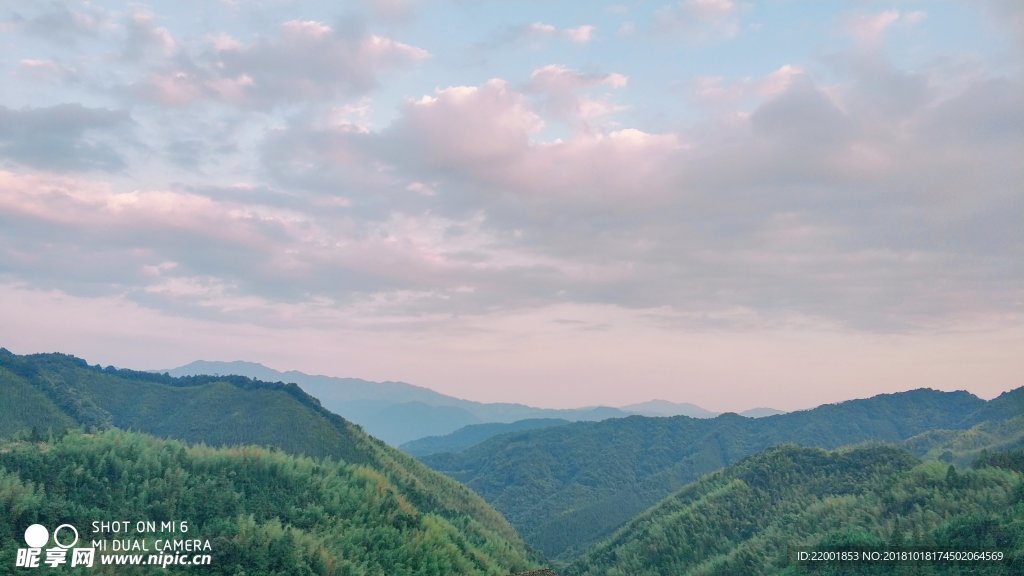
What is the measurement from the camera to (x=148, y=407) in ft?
430

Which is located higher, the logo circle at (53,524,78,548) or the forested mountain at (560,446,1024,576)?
the logo circle at (53,524,78,548)

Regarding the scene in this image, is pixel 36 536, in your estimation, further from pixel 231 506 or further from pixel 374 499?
pixel 374 499

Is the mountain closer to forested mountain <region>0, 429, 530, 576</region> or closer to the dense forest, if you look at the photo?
the dense forest

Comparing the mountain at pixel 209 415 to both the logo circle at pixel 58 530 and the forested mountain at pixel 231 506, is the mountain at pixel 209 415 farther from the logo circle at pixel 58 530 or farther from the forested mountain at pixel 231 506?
the logo circle at pixel 58 530

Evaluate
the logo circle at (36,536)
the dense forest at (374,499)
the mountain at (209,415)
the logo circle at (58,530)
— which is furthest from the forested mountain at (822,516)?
the logo circle at (36,536)

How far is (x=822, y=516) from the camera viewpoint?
2766 inches

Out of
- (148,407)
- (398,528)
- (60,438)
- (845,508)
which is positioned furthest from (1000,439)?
(148,407)

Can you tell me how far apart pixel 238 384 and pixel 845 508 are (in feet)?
415

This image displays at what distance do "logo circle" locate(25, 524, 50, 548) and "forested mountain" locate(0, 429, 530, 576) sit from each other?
28.8 inches

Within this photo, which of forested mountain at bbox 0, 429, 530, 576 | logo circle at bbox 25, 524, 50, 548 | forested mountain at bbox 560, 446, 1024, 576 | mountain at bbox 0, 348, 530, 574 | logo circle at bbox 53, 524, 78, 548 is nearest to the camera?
logo circle at bbox 25, 524, 50, 548

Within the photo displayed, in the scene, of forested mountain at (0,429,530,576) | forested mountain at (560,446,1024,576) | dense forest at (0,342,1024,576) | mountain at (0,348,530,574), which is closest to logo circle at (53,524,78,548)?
forested mountain at (0,429,530,576)

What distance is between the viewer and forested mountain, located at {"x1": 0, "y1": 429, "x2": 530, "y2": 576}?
38.2m

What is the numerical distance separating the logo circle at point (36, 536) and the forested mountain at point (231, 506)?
73cm

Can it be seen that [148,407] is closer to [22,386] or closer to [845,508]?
[22,386]
